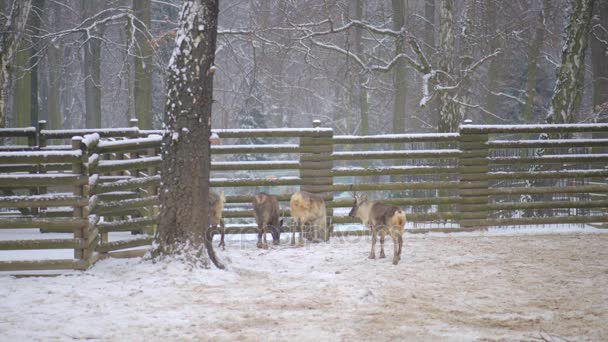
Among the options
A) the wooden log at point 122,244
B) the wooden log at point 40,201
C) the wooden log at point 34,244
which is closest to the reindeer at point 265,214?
the wooden log at point 122,244

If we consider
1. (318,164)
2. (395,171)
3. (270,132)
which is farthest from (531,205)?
(270,132)

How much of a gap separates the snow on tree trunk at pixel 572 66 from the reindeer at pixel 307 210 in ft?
25.3

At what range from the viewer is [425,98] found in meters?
17.8

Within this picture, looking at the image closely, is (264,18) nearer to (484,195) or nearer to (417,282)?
(484,195)

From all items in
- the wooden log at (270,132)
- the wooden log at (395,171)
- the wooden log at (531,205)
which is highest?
the wooden log at (270,132)

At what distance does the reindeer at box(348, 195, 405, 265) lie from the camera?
1028 cm

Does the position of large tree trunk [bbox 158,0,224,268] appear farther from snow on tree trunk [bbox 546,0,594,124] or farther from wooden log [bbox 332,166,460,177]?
snow on tree trunk [bbox 546,0,594,124]

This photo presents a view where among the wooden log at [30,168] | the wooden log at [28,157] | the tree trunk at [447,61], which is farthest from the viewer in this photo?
the tree trunk at [447,61]

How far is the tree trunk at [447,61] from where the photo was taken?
1700 centimetres

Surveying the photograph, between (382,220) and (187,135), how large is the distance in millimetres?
3460

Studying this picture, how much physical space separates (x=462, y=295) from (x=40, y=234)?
7.27m

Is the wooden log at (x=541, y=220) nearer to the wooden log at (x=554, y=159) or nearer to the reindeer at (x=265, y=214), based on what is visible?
the wooden log at (x=554, y=159)

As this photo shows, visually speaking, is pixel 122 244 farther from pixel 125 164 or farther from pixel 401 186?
pixel 401 186

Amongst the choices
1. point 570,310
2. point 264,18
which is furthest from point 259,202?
point 264,18
